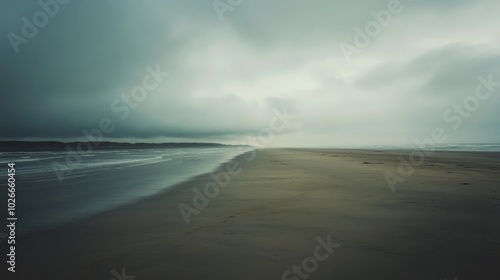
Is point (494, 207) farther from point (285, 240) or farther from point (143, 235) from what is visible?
point (143, 235)

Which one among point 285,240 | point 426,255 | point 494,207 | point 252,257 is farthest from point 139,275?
point 494,207

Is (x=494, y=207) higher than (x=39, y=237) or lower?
higher

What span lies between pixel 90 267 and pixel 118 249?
3.25 ft

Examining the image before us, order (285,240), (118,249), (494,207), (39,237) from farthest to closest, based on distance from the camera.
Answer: (494,207), (39,237), (285,240), (118,249)

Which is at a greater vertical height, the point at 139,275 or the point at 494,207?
the point at 494,207

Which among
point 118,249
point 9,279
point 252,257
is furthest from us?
point 118,249

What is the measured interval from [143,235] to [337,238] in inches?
186

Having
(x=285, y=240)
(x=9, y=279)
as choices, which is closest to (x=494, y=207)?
(x=285, y=240)

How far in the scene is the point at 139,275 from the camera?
542 cm

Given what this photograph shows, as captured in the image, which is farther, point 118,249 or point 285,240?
point 285,240

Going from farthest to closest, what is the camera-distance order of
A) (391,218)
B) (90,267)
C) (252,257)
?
(391,218), (252,257), (90,267)

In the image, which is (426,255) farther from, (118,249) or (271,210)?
(118,249)

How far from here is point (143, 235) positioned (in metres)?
7.89

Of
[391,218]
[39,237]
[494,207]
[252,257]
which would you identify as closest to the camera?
[252,257]
